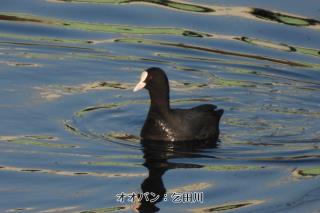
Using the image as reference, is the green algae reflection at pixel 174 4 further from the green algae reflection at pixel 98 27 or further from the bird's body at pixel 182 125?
the bird's body at pixel 182 125

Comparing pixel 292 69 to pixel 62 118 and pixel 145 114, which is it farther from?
pixel 62 118

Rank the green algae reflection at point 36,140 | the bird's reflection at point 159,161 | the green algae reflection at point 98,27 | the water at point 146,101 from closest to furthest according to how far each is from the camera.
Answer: the bird's reflection at point 159,161
the water at point 146,101
the green algae reflection at point 36,140
the green algae reflection at point 98,27

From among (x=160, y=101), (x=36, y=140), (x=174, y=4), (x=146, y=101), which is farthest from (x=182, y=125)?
(x=174, y=4)

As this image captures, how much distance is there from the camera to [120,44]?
1559 cm

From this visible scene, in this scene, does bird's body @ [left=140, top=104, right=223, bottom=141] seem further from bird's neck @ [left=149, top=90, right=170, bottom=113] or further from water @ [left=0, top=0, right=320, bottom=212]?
water @ [left=0, top=0, right=320, bottom=212]

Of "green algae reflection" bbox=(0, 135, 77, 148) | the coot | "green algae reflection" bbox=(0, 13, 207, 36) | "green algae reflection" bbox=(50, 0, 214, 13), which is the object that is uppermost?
"green algae reflection" bbox=(50, 0, 214, 13)

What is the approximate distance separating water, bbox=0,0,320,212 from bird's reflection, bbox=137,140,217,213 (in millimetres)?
30

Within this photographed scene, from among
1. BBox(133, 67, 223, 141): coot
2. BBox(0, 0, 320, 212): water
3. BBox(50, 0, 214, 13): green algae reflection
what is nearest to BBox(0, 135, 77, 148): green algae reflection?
BBox(0, 0, 320, 212): water

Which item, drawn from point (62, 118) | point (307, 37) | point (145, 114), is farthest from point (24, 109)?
point (307, 37)

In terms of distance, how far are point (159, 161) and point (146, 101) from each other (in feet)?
7.76

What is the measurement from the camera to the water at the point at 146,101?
34.2ft

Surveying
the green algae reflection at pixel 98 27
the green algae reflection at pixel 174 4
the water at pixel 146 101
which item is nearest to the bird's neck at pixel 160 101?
the water at pixel 146 101

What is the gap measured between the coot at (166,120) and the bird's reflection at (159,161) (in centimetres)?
11

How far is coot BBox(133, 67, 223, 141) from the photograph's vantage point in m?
12.4
